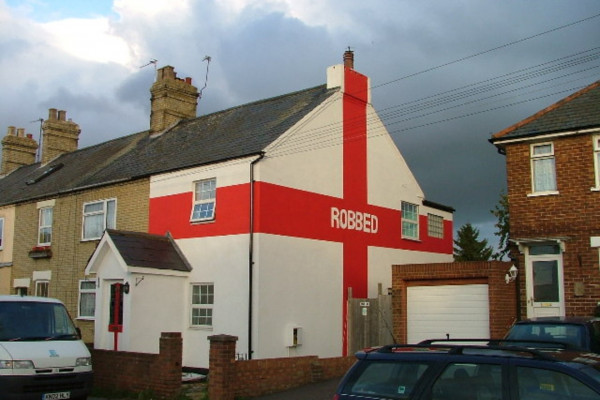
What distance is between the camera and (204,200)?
65.6ft

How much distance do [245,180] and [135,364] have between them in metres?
6.63

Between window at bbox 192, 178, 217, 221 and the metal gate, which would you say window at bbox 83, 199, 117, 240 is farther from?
the metal gate

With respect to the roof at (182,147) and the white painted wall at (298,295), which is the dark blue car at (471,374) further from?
the roof at (182,147)

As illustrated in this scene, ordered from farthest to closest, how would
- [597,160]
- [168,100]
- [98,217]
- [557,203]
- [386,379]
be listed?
[168,100] → [98,217] → [557,203] → [597,160] → [386,379]

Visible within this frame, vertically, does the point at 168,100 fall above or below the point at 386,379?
above

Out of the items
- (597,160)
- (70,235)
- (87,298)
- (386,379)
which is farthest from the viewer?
(70,235)

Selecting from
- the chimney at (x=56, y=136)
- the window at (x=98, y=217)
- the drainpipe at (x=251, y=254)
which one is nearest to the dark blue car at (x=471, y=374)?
the drainpipe at (x=251, y=254)

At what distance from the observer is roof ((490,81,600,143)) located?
658 inches

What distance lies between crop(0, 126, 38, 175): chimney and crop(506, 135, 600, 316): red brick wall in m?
29.2

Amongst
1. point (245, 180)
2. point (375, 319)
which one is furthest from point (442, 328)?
point (245, 180)

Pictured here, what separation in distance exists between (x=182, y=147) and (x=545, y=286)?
12.8 meters

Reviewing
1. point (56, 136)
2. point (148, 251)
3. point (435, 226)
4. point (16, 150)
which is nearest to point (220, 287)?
point (148, 251)

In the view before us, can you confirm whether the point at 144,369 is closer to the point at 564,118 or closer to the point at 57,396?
the point at 57,396

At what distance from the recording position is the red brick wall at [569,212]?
1605 centimetres
